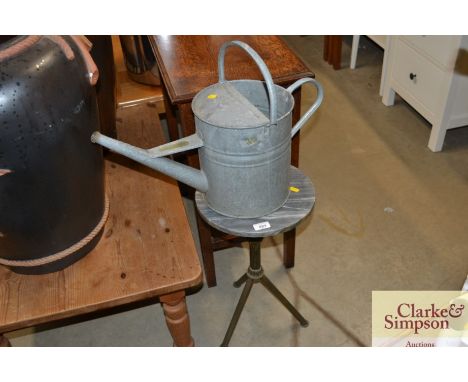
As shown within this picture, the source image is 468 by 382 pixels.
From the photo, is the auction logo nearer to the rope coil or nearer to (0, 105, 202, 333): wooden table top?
(0, 105, 202, 333): wooden table top

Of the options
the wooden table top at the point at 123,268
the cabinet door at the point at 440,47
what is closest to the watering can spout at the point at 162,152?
the wooden table top at the point at 123,268

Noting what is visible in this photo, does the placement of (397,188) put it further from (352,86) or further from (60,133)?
(60,133)

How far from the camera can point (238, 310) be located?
53.0 inches

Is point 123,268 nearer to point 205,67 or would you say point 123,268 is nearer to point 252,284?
point 252,284

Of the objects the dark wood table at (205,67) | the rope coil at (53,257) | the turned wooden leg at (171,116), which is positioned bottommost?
the turned wooden leg at (171,116)

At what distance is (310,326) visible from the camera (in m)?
1.47

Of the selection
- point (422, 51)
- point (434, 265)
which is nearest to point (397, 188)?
point (434, 265)

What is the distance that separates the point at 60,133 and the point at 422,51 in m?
1.70

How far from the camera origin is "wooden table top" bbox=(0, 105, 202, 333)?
3.39 ft

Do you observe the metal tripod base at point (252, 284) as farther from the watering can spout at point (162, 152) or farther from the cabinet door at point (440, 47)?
the cabinet door at point (440, 47)

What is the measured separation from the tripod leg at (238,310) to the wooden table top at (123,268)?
23 cm

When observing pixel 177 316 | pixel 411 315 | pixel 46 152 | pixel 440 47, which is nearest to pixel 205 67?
pixel 46 152

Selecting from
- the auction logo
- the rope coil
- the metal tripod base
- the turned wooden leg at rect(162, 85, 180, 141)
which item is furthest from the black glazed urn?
the auction logo

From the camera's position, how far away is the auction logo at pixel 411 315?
4.38 ft
